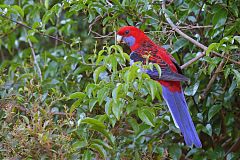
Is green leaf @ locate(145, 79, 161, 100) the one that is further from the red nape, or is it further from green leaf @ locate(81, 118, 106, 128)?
the red nape

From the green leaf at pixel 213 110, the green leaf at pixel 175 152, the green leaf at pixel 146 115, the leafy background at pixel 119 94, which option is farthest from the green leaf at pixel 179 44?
the green leaf at pixel 146 115

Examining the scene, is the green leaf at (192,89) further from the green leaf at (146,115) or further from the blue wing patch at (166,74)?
the green leaf at (146,115)

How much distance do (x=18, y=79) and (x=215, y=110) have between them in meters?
1.39

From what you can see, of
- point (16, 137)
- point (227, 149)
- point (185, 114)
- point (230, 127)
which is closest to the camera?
point (16, 137)

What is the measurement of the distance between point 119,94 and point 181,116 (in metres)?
0.71

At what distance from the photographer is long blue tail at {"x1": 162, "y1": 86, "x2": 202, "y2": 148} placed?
3.42 m

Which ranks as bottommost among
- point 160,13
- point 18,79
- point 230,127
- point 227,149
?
point 227,149

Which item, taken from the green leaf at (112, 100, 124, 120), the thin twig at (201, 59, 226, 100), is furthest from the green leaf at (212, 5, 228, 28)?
the green leaf at (112, 100, 124, 120)

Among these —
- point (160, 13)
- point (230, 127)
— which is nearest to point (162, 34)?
point (160, 13)

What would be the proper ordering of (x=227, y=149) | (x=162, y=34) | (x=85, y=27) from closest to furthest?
(x=162, y=34), (x=227, y=149), (x=85, y=27)

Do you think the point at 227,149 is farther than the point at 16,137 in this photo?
Yes

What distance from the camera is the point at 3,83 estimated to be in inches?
153

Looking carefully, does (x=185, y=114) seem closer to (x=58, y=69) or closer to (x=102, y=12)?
(x=102, y=12)

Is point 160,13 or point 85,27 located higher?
point 160,13
